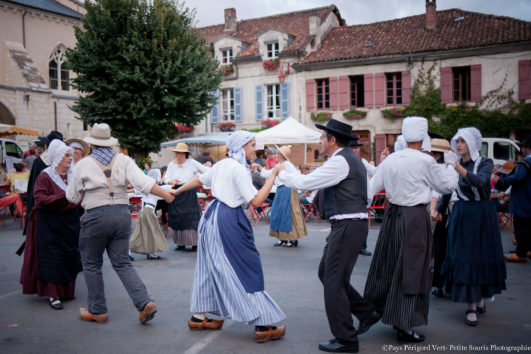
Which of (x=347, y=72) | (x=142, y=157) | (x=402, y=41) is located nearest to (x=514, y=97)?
(x=402, y=41)

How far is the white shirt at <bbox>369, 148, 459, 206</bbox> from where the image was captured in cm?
456

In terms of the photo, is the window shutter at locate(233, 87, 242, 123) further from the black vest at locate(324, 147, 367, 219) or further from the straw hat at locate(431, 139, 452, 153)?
the black vest at locate(324, 147, 367, 219)

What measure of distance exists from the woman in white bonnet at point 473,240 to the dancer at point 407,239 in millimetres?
633

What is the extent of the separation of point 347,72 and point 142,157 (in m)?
12.6

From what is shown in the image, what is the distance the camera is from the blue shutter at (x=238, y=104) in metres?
32.2

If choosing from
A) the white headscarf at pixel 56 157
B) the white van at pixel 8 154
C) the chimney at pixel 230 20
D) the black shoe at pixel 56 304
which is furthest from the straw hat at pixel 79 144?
the chimney at pixel 230 20

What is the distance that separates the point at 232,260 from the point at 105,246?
1436 mm

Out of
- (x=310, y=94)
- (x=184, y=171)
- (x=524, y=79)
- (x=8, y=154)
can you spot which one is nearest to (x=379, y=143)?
(x=310, y=94)

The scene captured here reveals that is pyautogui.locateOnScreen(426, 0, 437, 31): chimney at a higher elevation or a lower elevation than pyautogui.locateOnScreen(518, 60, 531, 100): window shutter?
higher

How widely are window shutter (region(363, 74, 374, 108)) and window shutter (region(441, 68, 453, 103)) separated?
3.71 metres

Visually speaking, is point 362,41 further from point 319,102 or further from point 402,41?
point 319,102

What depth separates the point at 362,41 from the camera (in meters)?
29.4

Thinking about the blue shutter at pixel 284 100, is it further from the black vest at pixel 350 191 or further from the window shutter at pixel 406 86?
the black vest at pixel 350 191

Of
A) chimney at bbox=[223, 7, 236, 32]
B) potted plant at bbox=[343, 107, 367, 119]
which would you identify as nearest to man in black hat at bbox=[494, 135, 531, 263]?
potted plant at bbox=[343, 107, 367, 119]
